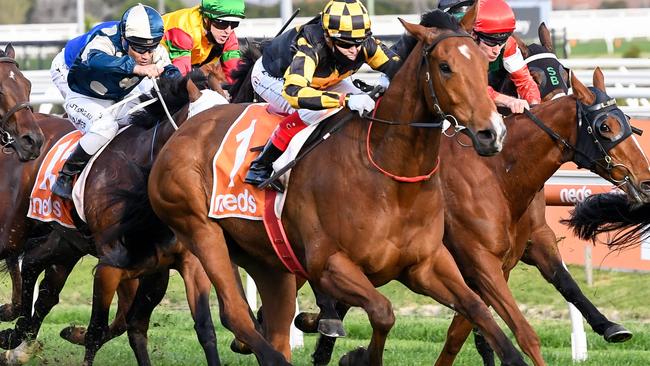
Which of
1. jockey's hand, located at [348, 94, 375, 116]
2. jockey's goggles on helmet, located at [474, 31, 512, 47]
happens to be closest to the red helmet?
jockey's goggles on helmet, located at [474, 31, 512, 47]

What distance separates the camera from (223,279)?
20.5ft

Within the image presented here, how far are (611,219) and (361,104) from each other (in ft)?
8.24

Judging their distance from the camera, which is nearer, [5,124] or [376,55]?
[376,55]

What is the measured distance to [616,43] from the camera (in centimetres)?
2780

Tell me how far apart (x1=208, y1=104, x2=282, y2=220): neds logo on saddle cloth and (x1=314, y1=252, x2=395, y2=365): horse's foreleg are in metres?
0.63

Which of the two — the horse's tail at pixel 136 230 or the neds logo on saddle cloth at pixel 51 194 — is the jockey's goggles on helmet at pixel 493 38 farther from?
the neds logo on saddle cloth at pixel 51 194

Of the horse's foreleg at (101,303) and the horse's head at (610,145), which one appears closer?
the horse's head at (610,145)

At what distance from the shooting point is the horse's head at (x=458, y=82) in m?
5.06

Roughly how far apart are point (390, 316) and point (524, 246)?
1.58 meters

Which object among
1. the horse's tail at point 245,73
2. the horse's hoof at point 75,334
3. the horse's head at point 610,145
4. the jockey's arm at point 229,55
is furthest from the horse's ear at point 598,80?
the horse's hoof at point 75,334

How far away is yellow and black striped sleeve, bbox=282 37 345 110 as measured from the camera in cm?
565

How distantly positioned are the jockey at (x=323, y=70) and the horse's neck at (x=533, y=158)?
96 centimetres

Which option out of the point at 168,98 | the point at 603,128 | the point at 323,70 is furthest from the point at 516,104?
the point at 168,98

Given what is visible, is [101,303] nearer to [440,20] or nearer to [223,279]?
[223,279]
